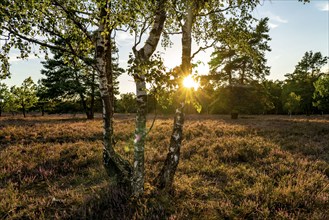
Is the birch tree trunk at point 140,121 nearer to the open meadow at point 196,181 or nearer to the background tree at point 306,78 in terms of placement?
the open meadow at point 196,181

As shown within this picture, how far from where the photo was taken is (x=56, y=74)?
98.7 feet

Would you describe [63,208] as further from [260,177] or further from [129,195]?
[260,177]

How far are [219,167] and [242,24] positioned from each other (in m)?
5.16

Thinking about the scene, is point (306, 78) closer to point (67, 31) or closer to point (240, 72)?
point (240, 72)

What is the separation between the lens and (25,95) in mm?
44000

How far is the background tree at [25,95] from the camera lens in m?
43.5

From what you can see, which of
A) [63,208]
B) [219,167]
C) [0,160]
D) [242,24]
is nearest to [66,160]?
[0,160]

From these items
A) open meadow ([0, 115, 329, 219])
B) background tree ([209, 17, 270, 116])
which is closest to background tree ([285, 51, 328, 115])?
background tree ([209, 17, 270, 116])

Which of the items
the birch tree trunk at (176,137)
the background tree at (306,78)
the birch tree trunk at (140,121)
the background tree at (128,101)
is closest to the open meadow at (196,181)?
the birch tree trunk at (176,137)

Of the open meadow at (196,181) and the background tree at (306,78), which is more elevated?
the background tree at (306,78)

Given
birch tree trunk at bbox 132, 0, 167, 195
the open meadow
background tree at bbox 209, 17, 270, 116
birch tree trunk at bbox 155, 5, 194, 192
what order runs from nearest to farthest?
the open meadow → birch tree trunk at bbox 132, 0, 167, 195 → birch tree trunk at bbox 155, 5, 194, 192 → background tree at bbox 209, 17, 270, 116

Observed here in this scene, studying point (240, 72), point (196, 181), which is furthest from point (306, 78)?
point (196, 181)

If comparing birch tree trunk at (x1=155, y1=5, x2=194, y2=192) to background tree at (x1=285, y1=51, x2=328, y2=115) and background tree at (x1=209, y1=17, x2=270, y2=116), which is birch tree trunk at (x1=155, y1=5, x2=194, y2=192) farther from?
background tree at (x1=285, y1=51, x2=328, y2=115)

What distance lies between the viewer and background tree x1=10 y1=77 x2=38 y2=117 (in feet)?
143
